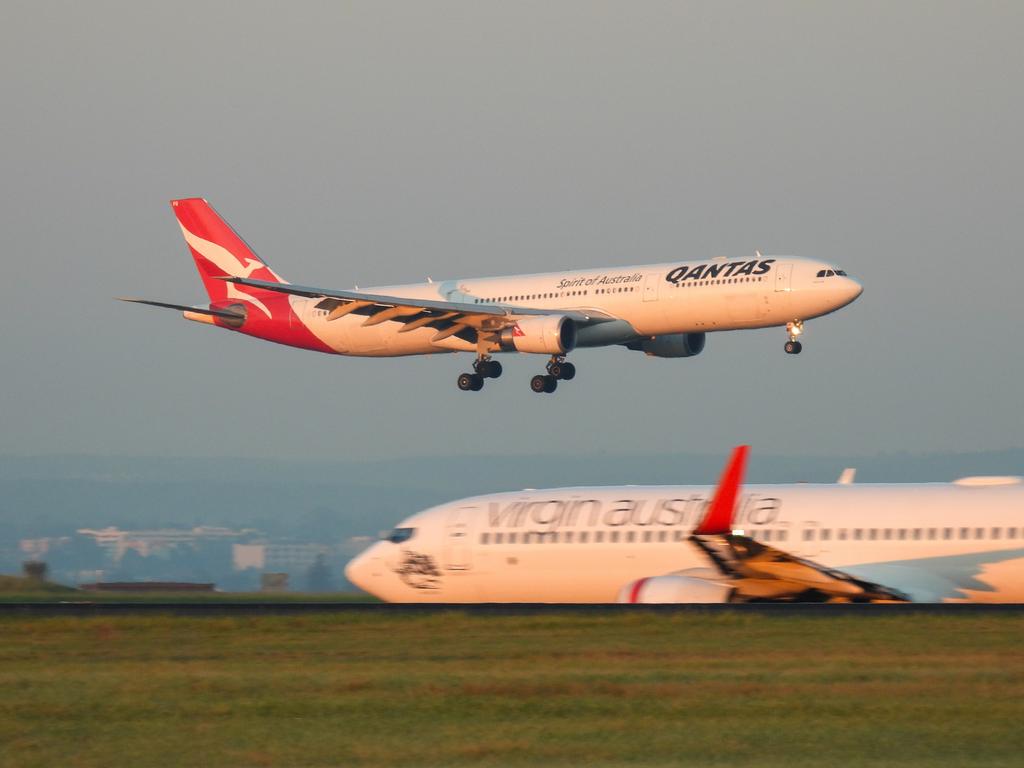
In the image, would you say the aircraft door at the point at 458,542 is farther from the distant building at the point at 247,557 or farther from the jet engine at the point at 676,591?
the distant building at the point at 247,557

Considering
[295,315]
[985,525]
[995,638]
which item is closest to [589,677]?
[995,638]

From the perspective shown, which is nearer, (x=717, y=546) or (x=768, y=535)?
(x=717, y=546)

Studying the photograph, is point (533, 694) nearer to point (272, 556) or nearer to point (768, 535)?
point (768, 535)

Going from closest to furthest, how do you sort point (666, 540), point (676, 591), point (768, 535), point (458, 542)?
point (676, 591), point (768, 535), point (666, 540), point (458, 542)

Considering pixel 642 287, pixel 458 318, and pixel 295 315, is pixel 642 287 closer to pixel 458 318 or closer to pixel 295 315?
pixel 458 318

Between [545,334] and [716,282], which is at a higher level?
[716,282]

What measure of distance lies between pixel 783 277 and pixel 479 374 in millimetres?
10231

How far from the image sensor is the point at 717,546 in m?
26.7

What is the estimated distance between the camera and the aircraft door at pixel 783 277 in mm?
44250

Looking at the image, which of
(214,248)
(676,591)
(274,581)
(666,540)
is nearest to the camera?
(676,591)

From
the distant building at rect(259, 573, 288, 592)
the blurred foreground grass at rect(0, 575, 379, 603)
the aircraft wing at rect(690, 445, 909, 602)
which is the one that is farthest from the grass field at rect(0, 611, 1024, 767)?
the distant building at rect(259, 573, 288, 592)

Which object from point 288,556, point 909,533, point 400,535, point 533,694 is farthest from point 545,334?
point 288,556

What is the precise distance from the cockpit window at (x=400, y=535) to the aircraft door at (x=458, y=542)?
72 centimetres

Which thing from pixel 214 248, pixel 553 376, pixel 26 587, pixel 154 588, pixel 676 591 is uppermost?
pixel 214 248
